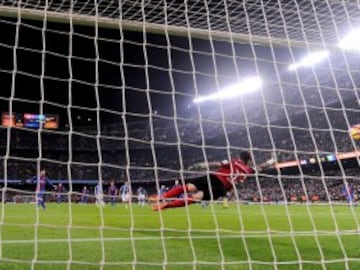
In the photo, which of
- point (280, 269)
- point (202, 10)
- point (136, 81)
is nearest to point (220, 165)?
point (280, 269)

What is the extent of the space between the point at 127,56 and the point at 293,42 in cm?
1563

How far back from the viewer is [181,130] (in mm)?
38469

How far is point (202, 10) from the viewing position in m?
6.54

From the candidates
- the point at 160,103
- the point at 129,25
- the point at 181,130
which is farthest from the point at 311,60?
the point at 181,130

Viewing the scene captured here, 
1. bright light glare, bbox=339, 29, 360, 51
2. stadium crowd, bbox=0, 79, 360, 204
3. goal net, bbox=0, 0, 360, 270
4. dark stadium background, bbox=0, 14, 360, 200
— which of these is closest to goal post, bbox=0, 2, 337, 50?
goal net, bbox=0, 0, 360, 270

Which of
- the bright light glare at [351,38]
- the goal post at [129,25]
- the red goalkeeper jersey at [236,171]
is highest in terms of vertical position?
the bright light glare at [351,38]

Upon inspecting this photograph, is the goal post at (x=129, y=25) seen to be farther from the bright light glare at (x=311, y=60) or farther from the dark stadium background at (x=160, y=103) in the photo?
the dark stadium background at (x=160, y=103)

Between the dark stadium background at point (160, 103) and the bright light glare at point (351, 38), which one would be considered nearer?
the bright light glare at point (351, 38)

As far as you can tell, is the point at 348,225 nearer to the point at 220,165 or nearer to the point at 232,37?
the point at 220,165

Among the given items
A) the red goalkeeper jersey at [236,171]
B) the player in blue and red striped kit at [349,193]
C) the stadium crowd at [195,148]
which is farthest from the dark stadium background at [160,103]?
the red goalkeeper jersey at [236,171]

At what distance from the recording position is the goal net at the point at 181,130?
4773 millimetres

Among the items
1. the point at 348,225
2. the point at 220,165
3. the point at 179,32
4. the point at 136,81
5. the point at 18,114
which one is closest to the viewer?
the point at 179,32

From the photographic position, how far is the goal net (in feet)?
15.7

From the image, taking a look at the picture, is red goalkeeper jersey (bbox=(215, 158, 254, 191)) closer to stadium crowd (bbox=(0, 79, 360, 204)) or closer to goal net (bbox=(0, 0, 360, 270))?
goal net (bbox=(0, 0, 360, 270))
